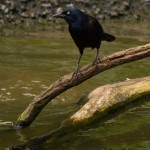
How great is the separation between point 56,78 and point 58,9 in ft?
22.3

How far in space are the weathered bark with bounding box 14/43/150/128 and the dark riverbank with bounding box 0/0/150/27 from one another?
9.29m

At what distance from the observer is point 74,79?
7.42 metres

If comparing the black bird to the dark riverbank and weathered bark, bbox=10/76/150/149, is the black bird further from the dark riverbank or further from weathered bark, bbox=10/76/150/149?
the dark riverbank

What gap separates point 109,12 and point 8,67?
265 inches

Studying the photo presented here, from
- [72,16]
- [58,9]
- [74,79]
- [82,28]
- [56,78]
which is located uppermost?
[72,16]

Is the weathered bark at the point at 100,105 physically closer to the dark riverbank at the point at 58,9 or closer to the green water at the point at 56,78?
the green water at the point at 56,78

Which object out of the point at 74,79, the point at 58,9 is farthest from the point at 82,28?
the point at 58,9

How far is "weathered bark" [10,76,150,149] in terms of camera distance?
23.4ft

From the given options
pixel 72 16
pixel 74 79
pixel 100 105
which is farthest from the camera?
pixel 100 105

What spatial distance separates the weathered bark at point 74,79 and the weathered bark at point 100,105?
16.4 inches

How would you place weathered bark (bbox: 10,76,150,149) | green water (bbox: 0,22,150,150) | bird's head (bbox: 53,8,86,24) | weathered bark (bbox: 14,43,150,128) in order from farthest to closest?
green water (bbox: 0,22,150,150) → weathered bark (bbox: 14,43,150,128) → bird's head (bbox: 53,8,86,24) → weathered bark (bbox: 10,76,150,149)

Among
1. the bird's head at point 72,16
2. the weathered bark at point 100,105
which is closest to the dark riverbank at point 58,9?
the weathered bark at point 100,105

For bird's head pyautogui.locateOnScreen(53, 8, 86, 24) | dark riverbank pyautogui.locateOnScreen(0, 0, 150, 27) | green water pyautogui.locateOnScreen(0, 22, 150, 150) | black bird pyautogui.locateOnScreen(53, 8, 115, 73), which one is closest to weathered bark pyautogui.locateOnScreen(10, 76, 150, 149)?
green water pyautogui.locateOnScreen(0, 22, 150, 150)

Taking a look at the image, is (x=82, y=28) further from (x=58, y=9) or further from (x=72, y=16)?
(x=58, y=9)
